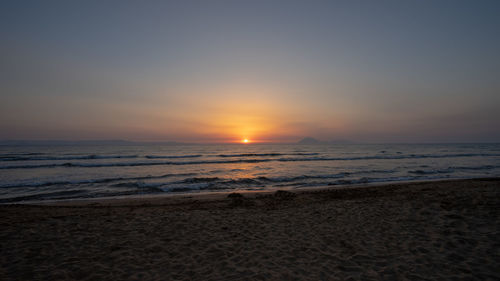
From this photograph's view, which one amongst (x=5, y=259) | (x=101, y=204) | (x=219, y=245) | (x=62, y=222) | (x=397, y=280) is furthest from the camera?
(x=101, y=204)

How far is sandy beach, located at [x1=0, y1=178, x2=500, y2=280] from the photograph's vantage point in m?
4.63

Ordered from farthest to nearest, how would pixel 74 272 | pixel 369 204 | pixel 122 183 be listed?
pixel 122 183, pixel 369 204, pixel 74 272

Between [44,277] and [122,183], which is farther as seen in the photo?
[122,183]

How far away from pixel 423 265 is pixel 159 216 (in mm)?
7708

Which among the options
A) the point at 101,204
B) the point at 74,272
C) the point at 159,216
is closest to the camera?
the point at 74,272

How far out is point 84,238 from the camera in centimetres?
627

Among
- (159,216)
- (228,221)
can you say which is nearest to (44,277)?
(159,216)

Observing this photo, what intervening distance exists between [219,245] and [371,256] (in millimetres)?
3546

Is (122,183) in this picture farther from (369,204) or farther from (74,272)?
(369,204)

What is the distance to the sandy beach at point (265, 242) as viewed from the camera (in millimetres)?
4629

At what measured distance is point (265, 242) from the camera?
6.08 m

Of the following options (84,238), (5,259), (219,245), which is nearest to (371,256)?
(219,245)

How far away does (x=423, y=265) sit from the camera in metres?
4.72

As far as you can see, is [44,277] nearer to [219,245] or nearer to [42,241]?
[42,241]
